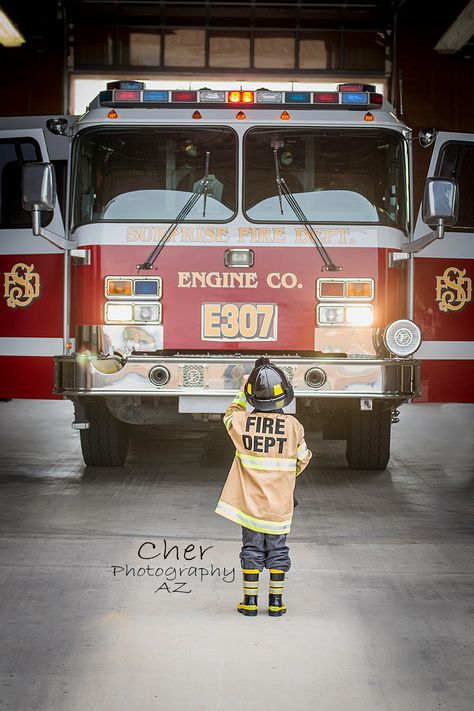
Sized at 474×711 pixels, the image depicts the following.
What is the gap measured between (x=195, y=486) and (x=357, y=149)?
299 centimetres

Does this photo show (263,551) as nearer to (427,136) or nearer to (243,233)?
(243,233)

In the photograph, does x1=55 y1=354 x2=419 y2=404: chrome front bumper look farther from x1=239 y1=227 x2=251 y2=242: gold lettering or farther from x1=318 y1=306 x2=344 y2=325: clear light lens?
x1=239 y1=227 x2=251 y2=242: gold lettering

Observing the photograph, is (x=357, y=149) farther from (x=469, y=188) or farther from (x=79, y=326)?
(x=79, y=326)

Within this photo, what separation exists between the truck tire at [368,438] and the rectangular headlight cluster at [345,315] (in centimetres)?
78

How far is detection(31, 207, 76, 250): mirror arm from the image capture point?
318 inches

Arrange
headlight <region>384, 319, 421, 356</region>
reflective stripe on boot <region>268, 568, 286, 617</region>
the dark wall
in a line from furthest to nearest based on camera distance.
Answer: the dark wall
headlight <region>384, 319, 421, 356</region>
reflective stripe on boot <region>268, 568, 286, 617</region>

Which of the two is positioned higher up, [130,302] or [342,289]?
[342,289]

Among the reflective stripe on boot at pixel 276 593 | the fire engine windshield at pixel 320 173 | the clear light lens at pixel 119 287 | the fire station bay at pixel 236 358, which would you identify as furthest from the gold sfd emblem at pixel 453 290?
the reflective stripe on boot at pixel 276 593

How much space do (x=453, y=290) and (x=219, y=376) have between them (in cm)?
226

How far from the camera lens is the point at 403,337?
8.43m

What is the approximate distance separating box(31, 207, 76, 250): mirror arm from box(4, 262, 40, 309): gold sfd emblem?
0.51m

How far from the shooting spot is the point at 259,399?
18.1ft

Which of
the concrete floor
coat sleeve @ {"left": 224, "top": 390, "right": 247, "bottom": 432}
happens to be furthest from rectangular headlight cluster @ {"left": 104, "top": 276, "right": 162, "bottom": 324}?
coat sleeve @ {"left": 224, "top": 390, "right": 247, "bottom": 432}

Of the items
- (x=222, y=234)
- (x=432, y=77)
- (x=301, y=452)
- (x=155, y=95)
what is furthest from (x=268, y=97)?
(x=432, y=77)
